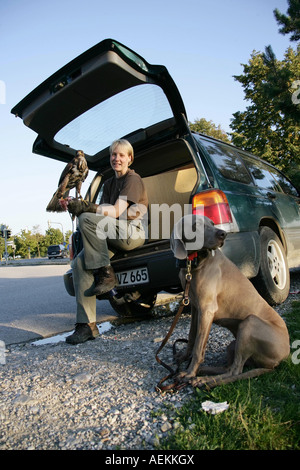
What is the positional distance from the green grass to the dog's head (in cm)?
82

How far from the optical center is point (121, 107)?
3.38 metres

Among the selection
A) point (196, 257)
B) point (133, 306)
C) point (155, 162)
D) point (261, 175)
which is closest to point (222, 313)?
point (196, 257)

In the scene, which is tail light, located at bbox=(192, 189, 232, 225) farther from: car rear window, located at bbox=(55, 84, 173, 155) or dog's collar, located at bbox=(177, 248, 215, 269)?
car rear window, located at bbox=(55, 84, 173, 155)

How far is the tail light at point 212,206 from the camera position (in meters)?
3.07

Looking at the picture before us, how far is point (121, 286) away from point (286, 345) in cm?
203

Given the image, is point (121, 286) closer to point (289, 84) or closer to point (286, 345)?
point (286, 345)

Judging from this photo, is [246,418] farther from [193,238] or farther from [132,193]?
[132,193]

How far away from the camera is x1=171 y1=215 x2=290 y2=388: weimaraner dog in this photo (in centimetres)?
194

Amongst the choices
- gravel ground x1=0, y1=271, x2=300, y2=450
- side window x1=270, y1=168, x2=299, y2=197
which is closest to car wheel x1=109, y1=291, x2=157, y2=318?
gravel ground x1=0, y1=271, x2=300, y2=450

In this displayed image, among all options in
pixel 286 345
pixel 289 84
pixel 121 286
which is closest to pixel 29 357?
pixel 121 286

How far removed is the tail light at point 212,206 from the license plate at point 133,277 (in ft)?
2.93

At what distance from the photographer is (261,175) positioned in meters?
4.71

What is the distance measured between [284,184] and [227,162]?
2.22 metres
